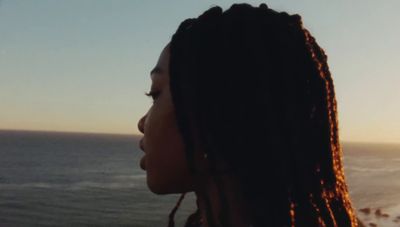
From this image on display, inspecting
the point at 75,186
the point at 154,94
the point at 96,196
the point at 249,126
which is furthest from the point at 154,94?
the point at 75,186

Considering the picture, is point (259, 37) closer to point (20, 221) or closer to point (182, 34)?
point (182, 34)

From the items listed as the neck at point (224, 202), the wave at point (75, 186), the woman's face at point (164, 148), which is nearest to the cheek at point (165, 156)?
the woman's face at point (164, 148)

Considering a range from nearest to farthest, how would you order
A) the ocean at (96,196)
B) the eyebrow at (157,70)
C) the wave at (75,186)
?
1. the eyebrow at (157,70)
2. the ocean at (96,196)
3. the wave at (75,186)

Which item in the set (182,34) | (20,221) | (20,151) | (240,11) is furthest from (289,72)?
(20,151)

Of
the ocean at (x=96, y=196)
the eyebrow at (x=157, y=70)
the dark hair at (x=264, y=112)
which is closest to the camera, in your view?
the dark hair at (x=264, y=112)

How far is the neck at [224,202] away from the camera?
178cm

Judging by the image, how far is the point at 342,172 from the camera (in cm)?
193

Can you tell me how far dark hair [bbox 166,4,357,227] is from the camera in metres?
1.76

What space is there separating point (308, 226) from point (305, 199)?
0.26 ft

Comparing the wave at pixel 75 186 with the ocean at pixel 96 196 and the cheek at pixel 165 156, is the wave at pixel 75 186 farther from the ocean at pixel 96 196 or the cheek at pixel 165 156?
the cheek at pixel 165 156

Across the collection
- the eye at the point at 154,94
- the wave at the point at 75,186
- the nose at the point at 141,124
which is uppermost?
the eye at the point at 154,94

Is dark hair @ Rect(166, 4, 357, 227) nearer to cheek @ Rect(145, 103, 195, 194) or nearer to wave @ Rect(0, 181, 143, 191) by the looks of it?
cheek @ Rect(145, 103, 195, 194)

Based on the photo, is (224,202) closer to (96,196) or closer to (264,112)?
(264,112)

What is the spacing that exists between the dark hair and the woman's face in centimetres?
5
